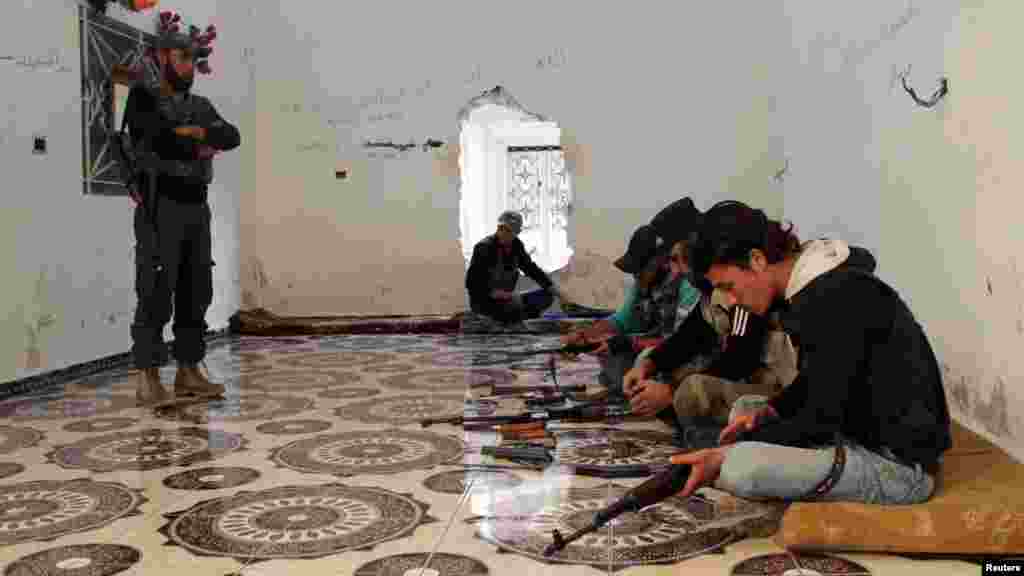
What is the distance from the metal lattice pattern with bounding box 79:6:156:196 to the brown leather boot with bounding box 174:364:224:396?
4.57 ft

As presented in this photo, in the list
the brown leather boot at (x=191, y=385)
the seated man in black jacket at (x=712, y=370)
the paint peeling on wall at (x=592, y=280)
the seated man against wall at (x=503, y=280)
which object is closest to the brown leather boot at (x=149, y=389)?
the brown leather boot at (x=191, y=385)

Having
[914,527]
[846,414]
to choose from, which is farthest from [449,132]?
[914,527]

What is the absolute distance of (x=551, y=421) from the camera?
3148 mm

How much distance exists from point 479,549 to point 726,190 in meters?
5.49

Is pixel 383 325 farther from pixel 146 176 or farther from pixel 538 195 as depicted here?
pixel 146 176

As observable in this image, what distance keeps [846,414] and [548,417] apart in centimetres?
136

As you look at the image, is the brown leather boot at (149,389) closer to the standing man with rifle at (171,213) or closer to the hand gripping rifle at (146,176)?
the standing man with rifle at (171,213)

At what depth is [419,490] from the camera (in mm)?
2318

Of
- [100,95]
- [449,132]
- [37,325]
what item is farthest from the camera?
[449,132]

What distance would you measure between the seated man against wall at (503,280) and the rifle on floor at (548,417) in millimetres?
3113

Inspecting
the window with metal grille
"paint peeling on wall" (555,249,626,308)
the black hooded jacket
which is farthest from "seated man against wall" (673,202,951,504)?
the window with metal grille

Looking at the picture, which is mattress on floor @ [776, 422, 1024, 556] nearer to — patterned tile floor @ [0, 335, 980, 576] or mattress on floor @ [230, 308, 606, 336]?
patterned tile floor @ [0, 335, 980, 576]

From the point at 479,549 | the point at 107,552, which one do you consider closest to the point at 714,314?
the point at 479,549

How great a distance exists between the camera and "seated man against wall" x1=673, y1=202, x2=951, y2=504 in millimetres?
1782
